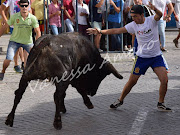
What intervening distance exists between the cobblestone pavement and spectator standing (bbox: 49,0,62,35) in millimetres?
3926

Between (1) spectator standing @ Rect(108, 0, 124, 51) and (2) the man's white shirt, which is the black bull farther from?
(1) spectator standing @ Rect(108, 0, 124, 51)

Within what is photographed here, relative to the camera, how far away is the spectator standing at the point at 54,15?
49.1 ft

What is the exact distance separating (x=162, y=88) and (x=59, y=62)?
1.94 meters

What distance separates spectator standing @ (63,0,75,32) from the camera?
1520 centimetres

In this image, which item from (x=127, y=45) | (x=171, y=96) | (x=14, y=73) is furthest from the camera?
(x=127, y=45)

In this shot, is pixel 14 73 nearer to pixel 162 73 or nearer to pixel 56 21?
pixel 56 21

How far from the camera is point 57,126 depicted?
710 centimetres

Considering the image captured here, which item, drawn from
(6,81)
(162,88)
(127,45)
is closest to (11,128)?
(162,88)

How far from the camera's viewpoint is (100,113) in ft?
26.8

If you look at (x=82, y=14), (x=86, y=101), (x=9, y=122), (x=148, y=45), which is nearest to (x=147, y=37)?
(x=148, y=45)

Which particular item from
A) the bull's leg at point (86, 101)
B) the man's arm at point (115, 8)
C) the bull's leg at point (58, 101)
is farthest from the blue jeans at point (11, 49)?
the man's arm at point (115, 8)

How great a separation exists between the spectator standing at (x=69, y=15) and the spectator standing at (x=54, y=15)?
0.79 feet

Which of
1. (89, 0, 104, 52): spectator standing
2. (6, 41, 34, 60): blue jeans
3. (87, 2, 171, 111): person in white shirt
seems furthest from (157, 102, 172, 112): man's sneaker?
(89, 0, 104, 52): spectator standing

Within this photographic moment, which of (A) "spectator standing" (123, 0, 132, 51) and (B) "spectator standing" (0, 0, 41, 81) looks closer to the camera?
(B) "spectator standing" (0, 0, 41, 81)
